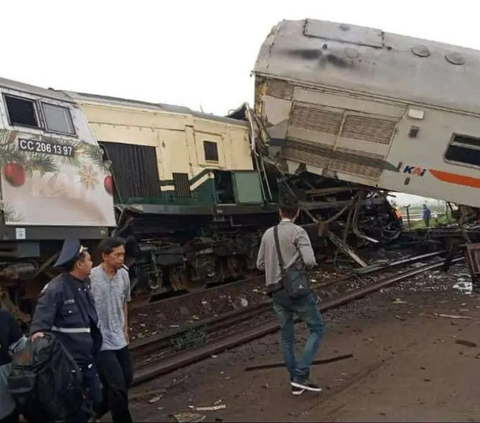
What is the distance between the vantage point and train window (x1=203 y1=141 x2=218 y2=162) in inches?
476

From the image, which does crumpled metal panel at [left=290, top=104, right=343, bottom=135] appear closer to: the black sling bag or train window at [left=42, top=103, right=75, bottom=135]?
train window at [left=42, top=103, right=75, bottom=135]

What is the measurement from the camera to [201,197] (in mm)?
11719

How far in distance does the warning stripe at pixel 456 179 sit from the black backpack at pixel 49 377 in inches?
345

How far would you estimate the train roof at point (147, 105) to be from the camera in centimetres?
1024

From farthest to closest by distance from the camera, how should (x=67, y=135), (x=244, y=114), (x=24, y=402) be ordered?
(x=244, y=114) → (x=67, y=135) → (x=24, y=402)

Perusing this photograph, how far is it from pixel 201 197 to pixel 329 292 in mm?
3174

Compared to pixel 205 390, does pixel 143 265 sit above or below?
above

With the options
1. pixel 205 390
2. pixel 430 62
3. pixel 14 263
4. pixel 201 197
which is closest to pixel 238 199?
pixel 201 197

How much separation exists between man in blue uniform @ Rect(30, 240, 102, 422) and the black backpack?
0.28ft

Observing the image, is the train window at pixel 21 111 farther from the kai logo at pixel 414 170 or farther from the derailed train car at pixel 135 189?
the kai logo at pixel 414 170

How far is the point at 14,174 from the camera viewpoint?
7.76 metres

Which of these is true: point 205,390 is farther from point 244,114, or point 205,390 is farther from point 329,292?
point 244,114

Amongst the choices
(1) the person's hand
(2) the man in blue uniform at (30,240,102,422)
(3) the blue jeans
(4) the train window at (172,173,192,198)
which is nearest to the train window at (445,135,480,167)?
(4) the train window at (172,173,192,198)

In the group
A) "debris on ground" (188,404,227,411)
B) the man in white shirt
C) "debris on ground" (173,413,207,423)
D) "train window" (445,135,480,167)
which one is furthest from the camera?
"train window" (445,135,480,167)
